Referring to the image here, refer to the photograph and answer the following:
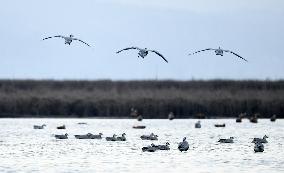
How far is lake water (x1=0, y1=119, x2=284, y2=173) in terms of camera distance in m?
31.1

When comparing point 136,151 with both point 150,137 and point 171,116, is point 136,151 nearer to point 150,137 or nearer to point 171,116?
point 150,137

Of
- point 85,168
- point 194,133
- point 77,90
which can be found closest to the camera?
point 85,168

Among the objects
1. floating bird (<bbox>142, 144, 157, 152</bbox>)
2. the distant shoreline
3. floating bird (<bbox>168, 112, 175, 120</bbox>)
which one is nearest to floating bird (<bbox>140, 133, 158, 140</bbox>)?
floating bird (<bbox>142, 144, 157, 152</bbox>)

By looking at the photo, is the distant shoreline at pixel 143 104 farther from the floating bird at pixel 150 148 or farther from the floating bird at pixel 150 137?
the floating bird at pixel 150 148

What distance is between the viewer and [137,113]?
61.2 meters

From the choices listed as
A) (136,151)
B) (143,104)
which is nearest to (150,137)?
(136,151)

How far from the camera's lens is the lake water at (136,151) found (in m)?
31.1

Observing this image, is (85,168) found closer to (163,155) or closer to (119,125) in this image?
(163,155)

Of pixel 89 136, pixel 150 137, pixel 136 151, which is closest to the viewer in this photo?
→ pixel 136 151

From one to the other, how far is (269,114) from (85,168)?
107 ft

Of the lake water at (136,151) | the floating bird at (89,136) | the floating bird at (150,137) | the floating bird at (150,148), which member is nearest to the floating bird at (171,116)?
the lake water at (136,151)

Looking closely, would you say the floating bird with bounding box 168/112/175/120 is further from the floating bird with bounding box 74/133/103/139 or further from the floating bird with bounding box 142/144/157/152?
the floating bird with bounding box 142/144/157/152

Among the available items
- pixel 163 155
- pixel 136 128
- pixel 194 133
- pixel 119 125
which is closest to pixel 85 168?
pixel 163 155

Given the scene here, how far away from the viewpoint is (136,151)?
36.8 m
